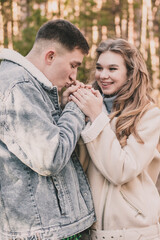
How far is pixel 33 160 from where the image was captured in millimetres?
1491

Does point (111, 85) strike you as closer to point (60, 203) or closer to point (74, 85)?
point (74, 85)

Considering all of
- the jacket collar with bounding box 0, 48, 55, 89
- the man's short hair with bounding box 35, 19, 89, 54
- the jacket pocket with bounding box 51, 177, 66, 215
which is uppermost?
the man's short hair with bounding box 35, 19, 89, 54

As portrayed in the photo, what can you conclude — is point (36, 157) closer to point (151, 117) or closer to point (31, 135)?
point (31, 135)

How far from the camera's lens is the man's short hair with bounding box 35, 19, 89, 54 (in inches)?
73.1

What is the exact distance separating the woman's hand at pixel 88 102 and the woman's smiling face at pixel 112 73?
313 millimetres

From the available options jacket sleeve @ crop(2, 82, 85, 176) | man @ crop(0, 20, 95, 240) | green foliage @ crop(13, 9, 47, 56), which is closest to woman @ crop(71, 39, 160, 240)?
man @ crop(0, 20, 95, 240)

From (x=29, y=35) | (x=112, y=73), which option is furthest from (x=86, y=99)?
(x=29, y=35)

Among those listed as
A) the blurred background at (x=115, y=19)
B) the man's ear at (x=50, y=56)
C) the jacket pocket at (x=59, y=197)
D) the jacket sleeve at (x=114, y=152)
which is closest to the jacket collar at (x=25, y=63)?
the man's ear at (x=50, y=56)

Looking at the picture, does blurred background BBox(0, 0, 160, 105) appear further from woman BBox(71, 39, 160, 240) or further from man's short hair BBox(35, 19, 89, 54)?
woman BBox(71, 39, 160, 240)

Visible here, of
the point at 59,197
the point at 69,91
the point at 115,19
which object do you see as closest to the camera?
the point at 59,197

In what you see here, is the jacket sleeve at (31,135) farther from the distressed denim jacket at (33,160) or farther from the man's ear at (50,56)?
the man's ear at (50,56)

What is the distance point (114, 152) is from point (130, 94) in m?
0.50

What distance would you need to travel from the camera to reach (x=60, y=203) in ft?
5.31

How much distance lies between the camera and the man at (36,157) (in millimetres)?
1490
